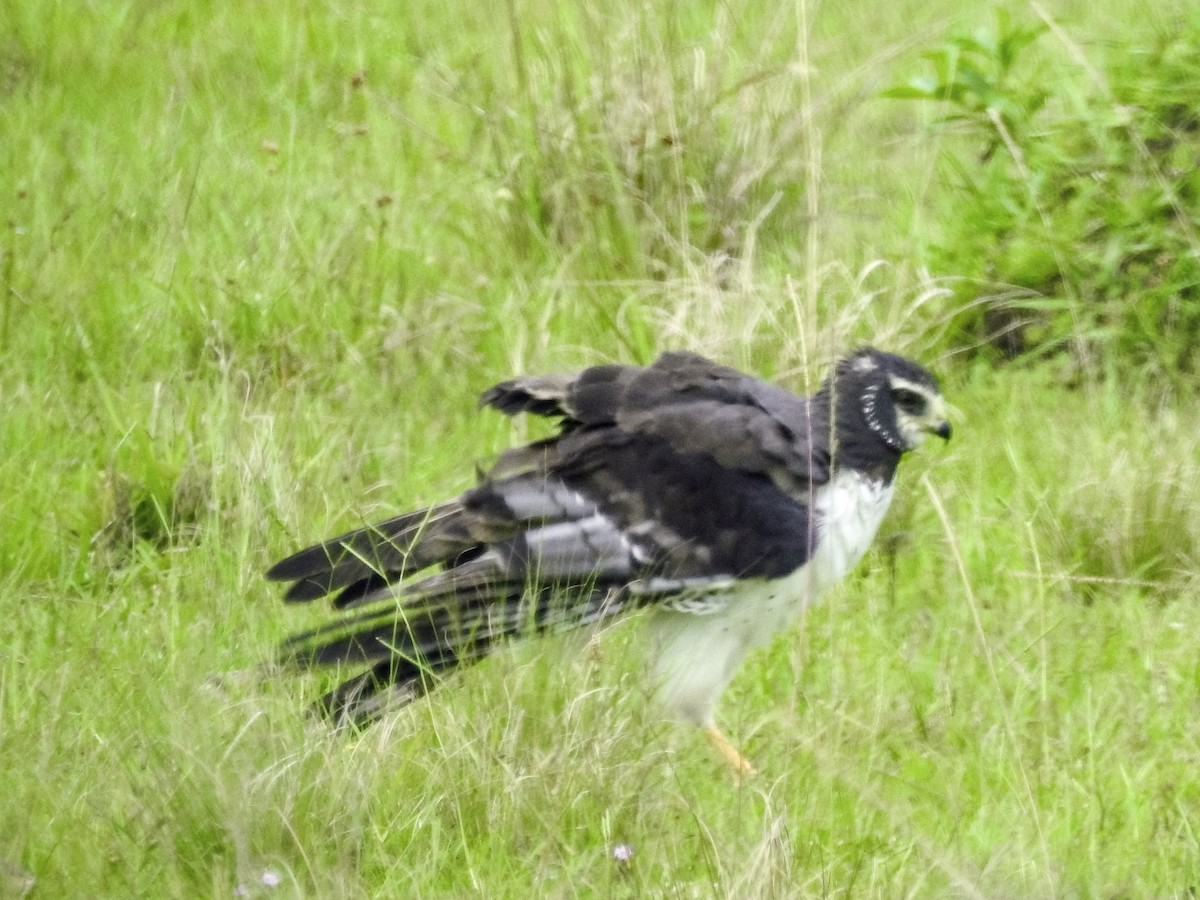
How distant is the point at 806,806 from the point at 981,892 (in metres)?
0.68

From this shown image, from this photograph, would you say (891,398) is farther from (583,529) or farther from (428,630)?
(428,630)

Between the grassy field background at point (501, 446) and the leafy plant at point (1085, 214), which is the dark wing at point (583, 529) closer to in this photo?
the grassy field background at point (501, 446)

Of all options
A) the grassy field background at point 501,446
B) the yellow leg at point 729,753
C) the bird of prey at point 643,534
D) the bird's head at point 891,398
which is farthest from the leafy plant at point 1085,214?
the yellow leg at point 729,753

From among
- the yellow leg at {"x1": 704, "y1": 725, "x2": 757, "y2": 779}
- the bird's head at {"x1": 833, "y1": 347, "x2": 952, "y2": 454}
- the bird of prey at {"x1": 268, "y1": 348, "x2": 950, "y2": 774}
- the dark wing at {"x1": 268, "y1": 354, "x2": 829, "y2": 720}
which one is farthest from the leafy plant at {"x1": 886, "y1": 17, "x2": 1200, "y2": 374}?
the yellow leg at {"x1": 704, "y1": 725, "x2": 757, "y2": 779}

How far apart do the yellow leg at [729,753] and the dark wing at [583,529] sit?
0.33 meters

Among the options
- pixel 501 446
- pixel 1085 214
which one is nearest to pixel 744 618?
pixel 501 446

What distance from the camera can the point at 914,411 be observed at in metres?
4.56

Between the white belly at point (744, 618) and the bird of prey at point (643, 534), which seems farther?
the white belly at point (744, 618)

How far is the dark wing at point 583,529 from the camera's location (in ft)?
12.9

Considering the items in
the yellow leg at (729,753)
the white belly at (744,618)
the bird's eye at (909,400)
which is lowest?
the yellow leg at (729,753)

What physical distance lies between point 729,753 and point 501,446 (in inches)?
69.9

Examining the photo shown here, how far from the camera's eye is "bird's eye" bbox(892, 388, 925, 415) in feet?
14.9

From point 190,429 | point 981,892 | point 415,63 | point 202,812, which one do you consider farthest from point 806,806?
point 415,63

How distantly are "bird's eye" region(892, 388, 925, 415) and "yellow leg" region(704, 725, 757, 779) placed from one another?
97 centimetres
